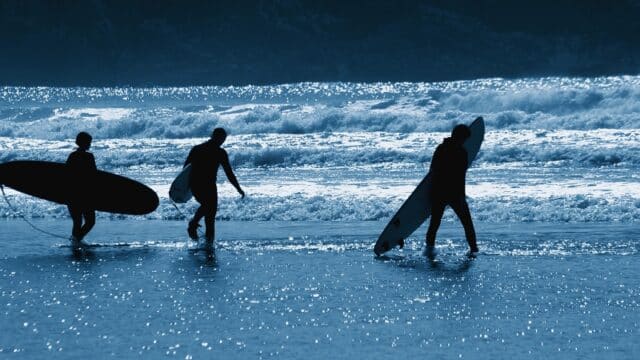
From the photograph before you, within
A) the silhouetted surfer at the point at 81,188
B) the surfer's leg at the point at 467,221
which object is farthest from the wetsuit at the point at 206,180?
the surfer's leg at the point at 467,221

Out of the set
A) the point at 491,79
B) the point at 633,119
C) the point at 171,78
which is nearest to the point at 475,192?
the point at 633,119

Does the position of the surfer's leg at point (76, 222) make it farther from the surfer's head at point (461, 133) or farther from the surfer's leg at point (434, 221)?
the surfer's head at point (461, 133)

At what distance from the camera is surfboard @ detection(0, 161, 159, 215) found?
14.6 metres

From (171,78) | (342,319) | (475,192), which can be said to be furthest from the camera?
(171,78)

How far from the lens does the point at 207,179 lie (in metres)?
13.6

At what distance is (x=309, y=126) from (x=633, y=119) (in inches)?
482

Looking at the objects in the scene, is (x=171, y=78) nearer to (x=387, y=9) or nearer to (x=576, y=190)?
(x=387, y=9)

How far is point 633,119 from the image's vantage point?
45.4 m

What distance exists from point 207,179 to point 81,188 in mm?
1405

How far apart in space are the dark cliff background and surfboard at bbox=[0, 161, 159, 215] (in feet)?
342

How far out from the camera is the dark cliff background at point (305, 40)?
125 meters

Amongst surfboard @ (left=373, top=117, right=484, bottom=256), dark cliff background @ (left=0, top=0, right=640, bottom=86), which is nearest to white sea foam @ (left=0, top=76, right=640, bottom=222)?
surfboard @ (left=373, top=117, right=484, bottom=256)

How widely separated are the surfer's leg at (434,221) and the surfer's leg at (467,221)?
0.46 ft

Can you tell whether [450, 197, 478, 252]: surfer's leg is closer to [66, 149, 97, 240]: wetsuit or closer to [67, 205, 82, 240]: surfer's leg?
[66, 149, 97, 240]: wetsuit
